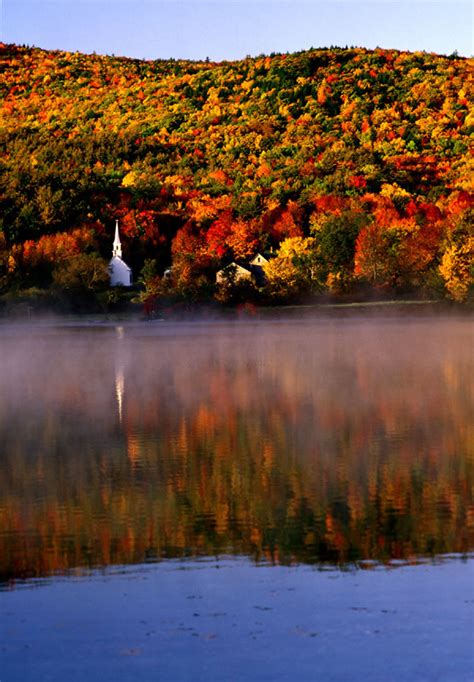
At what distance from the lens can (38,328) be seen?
84562mm

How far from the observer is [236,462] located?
71.0 feet

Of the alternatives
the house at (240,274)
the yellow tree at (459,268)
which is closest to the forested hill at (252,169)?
the yellow tree at (459,268)

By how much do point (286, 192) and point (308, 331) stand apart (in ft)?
219

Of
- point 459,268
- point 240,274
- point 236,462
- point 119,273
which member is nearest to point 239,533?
point 236,462

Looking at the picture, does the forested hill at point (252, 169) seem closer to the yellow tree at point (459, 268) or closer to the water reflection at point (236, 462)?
the yellow tree at point (459, 268)

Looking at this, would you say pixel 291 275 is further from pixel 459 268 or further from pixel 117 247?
pixel 117 247

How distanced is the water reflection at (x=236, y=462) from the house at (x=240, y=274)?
59428 mm

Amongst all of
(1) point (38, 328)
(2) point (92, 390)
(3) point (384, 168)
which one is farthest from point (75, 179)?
(2) point (92, 390)

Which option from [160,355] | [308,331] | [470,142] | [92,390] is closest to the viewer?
[92,390]

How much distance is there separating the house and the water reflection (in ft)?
195

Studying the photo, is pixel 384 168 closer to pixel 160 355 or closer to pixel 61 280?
pixel 61 280

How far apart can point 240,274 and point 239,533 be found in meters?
92.0

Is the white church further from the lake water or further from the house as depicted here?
the lake water

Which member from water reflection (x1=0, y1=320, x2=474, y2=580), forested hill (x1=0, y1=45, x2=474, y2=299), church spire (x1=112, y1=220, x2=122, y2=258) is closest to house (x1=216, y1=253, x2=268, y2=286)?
forested hill (x1=0, y1=45, x2=474, y2=299)
